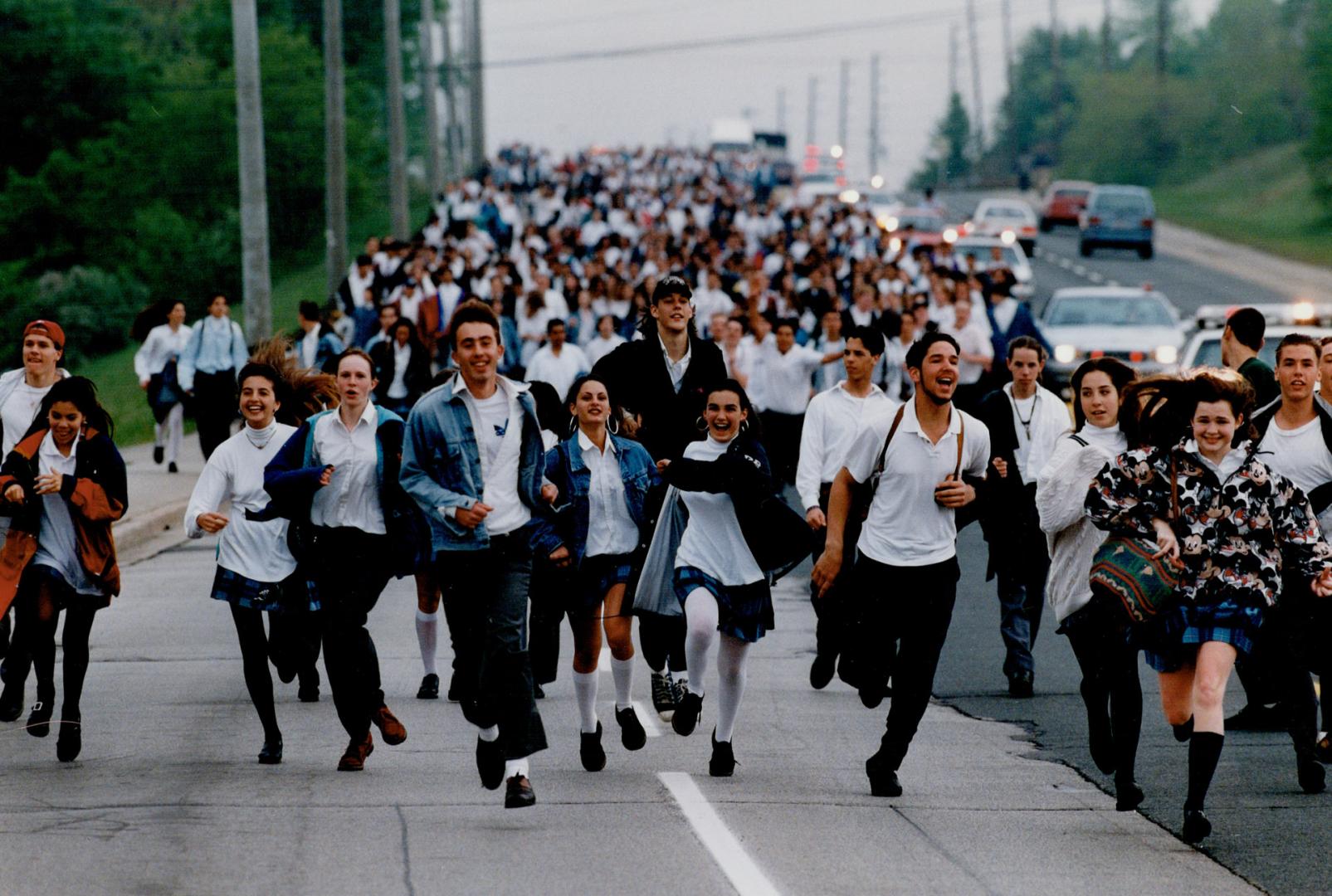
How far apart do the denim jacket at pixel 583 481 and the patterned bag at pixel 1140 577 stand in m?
2.15

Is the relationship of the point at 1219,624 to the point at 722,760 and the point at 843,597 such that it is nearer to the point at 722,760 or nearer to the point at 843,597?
the point at 843,597

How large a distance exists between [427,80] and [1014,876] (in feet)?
151

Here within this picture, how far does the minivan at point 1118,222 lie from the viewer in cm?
5853

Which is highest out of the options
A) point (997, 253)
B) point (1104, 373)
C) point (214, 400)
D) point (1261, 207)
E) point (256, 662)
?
point (1104, 373)

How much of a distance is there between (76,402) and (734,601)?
3.00 m

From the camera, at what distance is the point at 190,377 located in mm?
20141

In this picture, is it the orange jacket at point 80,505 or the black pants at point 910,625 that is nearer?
the black pants at point 910,625

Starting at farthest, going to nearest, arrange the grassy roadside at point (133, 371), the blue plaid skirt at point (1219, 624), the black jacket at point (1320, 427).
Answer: the grassy roadside at point (133, 371) → the black jacket at point (1320, 427) → the blue plaid skirt at point (1219, 624)

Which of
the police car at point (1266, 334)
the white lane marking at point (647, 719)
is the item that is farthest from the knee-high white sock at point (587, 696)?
the police car at point (1266, 334)

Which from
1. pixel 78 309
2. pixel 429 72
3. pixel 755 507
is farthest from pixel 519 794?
pixel 78 309

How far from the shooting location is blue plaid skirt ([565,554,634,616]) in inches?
360

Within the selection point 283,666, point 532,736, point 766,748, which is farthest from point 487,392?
point 283,666

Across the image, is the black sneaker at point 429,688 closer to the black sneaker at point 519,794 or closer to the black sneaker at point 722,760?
the black sneaker at point 722,760

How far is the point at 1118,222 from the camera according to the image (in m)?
58.5
